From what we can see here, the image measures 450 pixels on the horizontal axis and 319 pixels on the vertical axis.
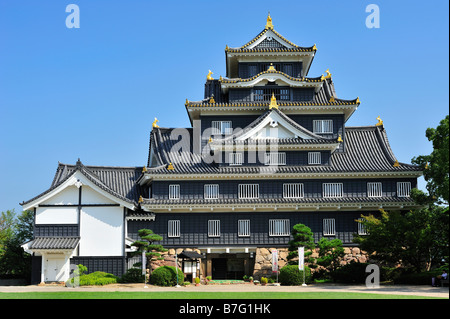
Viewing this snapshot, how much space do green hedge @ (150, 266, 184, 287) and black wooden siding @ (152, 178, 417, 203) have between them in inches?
302

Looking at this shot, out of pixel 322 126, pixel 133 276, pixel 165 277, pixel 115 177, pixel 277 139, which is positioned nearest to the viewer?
pixel 165 277

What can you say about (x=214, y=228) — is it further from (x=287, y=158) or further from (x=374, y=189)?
(x=374, y=189)

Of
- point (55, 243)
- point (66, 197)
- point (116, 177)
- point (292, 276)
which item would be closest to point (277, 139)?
point (292, 276)

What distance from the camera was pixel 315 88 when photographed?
45.3 metres

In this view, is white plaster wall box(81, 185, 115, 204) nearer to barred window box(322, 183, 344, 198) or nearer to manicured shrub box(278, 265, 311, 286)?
manicured shrub box(278, 265, 311, 286)

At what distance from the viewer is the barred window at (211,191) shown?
137ft

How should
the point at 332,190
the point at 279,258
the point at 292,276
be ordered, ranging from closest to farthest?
the point at 292,276, the point at 279,258, the point at 332,190

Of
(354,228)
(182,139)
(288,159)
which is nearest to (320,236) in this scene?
(354,228)

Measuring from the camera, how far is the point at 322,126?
4466 cm

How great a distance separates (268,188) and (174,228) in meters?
7.07

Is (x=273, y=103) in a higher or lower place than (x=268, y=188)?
higher

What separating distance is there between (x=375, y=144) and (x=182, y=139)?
14501 millimetres

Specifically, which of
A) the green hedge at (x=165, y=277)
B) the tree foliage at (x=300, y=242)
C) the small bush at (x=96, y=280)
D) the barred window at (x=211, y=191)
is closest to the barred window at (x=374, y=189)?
the tree foliage at (x=300, y=242)

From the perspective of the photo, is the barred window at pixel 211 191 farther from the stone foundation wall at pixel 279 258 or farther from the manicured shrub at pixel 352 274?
the manicured shrub at pixel 352 274
